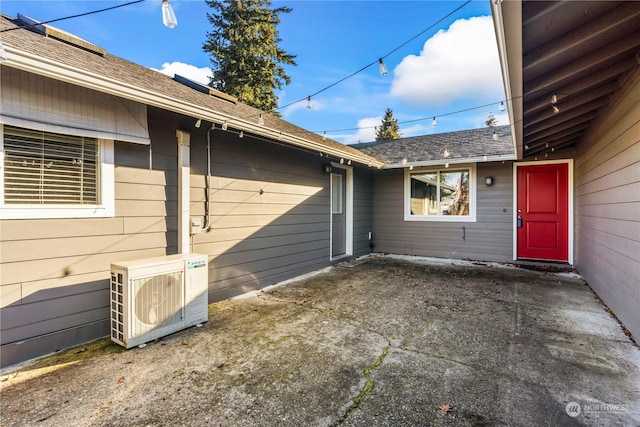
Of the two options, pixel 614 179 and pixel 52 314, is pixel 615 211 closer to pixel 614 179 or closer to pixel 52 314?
pixel 614 179

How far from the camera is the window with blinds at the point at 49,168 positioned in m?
2.26

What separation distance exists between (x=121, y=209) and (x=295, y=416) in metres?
2.46

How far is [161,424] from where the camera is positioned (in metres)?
1.62

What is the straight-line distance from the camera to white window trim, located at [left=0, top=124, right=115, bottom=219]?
86.9 inches

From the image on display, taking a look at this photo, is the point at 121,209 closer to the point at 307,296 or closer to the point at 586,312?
the point at 307,296

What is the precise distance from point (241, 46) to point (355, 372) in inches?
587

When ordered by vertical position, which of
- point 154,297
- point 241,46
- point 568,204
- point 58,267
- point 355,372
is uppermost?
point 241,46

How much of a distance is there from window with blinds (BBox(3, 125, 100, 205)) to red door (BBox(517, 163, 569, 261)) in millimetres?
7258

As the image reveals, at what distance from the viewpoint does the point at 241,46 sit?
1348 centimetres

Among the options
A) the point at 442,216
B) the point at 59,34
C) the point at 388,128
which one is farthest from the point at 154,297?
the point at 388,128

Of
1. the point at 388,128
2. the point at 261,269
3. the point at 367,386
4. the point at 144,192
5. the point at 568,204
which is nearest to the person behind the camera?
the point at 367,386

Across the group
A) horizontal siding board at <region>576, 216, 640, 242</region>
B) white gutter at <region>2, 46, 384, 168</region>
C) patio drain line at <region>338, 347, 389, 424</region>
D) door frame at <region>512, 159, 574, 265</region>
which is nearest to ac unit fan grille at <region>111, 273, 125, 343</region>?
white gutter at <region>2, 46, 384, 168</region>

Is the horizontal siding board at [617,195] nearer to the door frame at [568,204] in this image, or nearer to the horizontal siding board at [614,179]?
the horizontal siding board at [614,179]

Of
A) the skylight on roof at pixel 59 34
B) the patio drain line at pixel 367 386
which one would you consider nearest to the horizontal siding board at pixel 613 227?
the patio drain line at pixel 367 386
